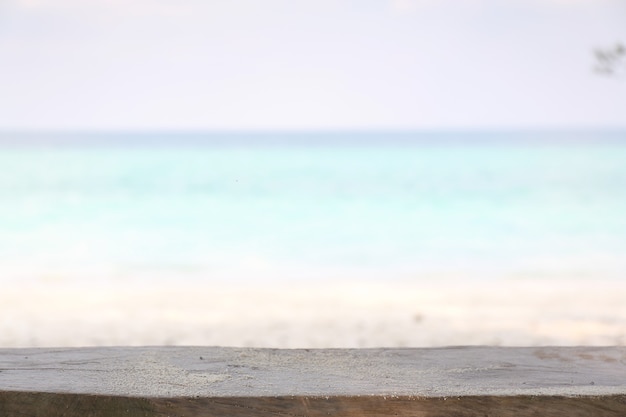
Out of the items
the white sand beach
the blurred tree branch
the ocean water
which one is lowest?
the white sand beach

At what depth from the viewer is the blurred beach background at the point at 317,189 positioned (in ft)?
12.4

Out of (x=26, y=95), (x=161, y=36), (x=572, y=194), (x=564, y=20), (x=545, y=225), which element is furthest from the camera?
(x=26, y=95)

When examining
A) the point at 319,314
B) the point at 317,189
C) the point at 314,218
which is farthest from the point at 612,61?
the point at 317,189

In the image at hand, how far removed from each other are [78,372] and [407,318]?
101 inches

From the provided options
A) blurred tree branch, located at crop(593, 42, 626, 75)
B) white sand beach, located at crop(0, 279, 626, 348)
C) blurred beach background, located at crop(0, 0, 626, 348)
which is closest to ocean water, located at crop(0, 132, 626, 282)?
blurred beach background, located at crop(0, 0, 626, 348)

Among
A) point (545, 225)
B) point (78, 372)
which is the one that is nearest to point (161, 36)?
point (545, 225)

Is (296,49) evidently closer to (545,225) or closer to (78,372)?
(545,225)

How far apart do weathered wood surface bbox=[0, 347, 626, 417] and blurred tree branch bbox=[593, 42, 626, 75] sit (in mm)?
1396

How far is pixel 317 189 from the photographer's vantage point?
877 cm

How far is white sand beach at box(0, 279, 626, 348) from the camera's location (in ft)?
11.1

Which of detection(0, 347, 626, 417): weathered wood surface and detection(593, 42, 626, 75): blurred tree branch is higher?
detection(593, 42, 626, 75): blurred tree branch

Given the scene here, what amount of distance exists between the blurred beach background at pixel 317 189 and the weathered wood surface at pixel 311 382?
1.64 meters

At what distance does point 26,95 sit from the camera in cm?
1577

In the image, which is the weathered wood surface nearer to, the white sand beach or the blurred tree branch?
the blurred tree branch
